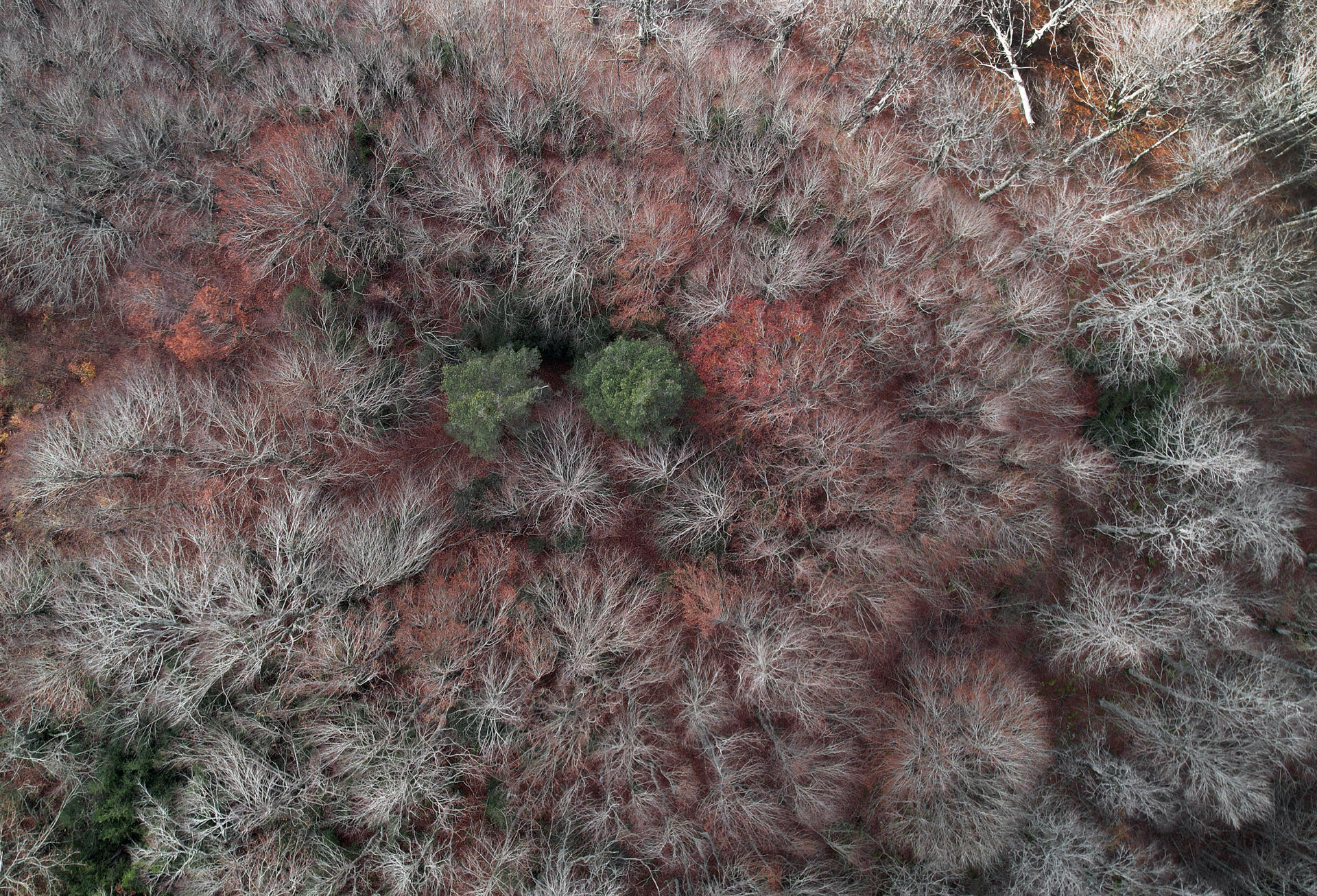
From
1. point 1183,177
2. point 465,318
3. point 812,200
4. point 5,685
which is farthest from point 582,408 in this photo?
point 1183,177

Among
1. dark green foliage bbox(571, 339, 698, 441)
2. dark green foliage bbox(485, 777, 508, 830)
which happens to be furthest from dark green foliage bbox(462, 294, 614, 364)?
dark green foliage bbox(485, 777, 508, 830)

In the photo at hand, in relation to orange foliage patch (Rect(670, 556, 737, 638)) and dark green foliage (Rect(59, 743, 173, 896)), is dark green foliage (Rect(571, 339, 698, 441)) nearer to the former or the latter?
orange foliage patch (Rect(670, 556, 737, 638))

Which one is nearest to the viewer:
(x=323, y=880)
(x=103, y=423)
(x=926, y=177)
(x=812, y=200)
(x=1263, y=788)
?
(x=323, y=880)

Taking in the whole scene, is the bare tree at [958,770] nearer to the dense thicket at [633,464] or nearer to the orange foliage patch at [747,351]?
→ the dense thicket at [633,464]

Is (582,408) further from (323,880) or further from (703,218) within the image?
(323,880)

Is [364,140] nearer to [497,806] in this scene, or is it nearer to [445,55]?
[445,55]

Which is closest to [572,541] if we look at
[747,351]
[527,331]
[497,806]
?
[527,331]

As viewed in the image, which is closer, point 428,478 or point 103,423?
point 103,423
